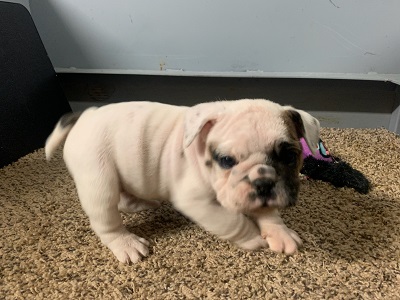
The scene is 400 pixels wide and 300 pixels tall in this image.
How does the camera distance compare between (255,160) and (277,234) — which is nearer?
(255,160)

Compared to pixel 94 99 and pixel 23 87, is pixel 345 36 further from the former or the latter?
pixel 23 87

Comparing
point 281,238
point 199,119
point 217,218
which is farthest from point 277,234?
point 199,119

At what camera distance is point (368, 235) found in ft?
4.34

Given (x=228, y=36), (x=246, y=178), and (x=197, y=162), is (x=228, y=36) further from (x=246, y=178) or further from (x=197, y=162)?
(x=246, y=178)

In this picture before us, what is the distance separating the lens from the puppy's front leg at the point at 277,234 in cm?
125

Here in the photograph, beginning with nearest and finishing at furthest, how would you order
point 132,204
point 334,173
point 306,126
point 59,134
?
point 306,126
point 59,134
point 132,204
point 334,173

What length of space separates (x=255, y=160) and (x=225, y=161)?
89mm

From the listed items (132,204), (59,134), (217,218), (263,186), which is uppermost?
(263,186)

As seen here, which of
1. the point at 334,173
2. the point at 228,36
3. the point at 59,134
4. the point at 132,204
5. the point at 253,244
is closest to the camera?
the point at 253,244

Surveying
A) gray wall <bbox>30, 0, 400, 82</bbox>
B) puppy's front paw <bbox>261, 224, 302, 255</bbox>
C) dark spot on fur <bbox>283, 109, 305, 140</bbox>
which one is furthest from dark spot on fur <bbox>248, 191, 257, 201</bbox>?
gray wall <bbox>30, 0, 400, 82</bbox>

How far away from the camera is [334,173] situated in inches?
65.9

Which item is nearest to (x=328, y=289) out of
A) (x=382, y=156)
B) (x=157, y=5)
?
(x=382, y=156)

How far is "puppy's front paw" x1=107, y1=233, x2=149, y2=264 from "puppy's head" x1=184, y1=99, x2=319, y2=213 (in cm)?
37

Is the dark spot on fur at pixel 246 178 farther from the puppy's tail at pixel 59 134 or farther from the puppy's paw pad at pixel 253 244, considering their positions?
the puppy's tail at pixel 59 134
